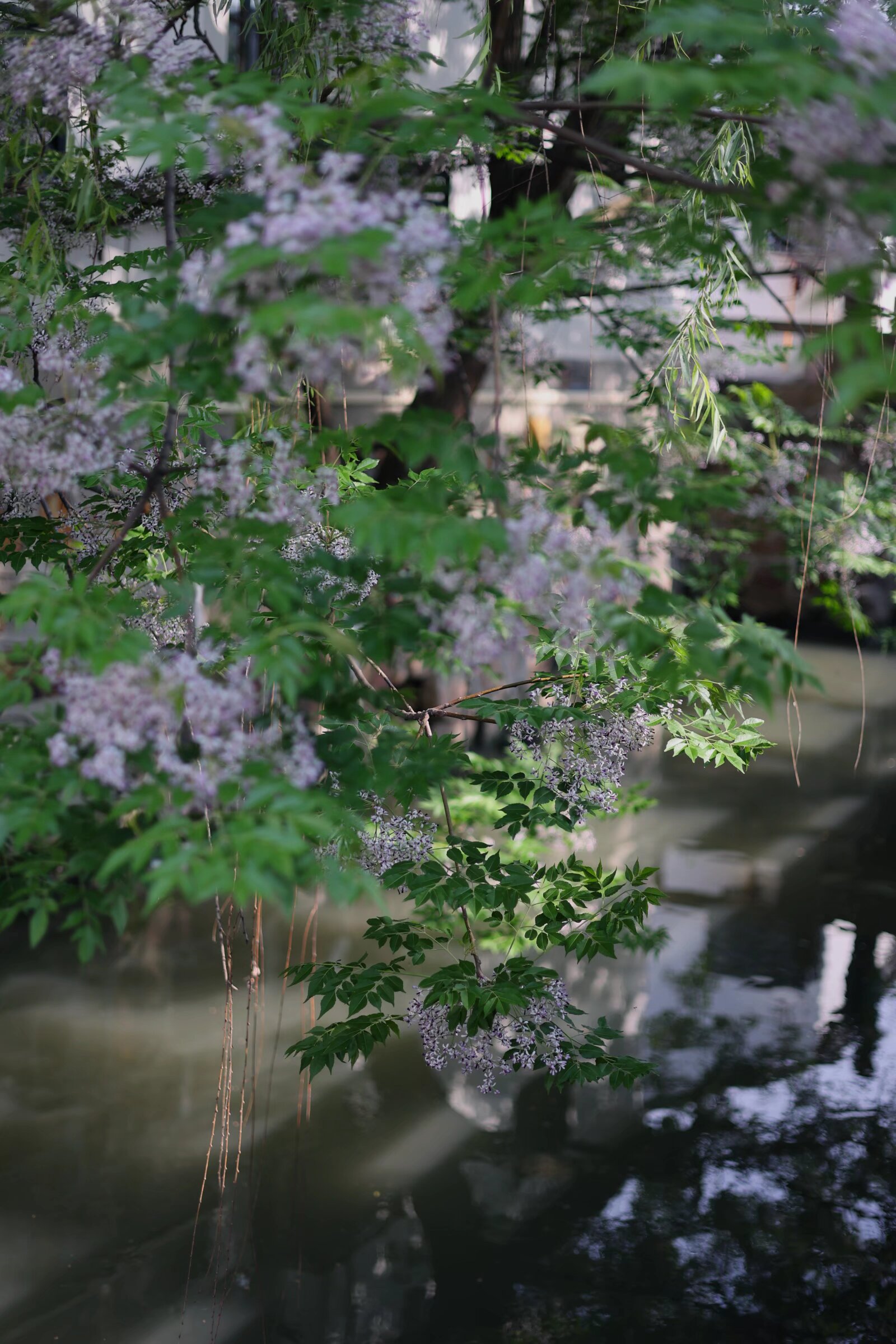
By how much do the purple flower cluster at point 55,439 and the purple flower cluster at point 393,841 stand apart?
2.79 ft

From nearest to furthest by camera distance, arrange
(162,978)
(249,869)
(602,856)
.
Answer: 1. (249,869)
2. (162,978)
3. (602,856)

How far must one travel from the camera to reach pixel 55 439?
1543mm

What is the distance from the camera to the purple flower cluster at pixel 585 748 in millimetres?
2182

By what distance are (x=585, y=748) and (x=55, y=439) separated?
1139mm

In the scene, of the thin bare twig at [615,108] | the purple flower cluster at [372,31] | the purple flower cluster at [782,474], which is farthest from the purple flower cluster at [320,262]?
the purple flower cluster at [782,474]

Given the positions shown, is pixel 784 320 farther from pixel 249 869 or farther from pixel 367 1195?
pixel 249 869

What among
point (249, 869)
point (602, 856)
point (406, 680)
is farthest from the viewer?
point (406, 680)

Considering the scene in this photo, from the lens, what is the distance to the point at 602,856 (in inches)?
210

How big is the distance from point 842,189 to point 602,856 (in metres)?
4.34

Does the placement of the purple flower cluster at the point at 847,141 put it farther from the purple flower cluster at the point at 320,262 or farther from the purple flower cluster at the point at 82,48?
the purple flower cluster at the point at 82,48

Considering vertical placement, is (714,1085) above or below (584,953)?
below

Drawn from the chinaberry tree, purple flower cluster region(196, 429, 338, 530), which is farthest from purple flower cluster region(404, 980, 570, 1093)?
purple flower cluster region(196, 429, 338, 530)

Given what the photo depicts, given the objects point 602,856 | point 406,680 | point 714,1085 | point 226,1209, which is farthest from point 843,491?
point 226,1209

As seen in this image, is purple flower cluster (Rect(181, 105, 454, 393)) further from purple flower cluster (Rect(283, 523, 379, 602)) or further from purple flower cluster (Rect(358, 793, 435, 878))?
purple flower cluster (Rect(358, 793, 435, 878))
